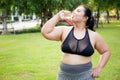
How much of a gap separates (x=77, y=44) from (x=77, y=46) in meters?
0.03

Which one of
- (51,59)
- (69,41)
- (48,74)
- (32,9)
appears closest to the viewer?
(69,41)

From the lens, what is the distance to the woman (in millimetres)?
4379

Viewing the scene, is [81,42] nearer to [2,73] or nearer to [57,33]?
[57,33]

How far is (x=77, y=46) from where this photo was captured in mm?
4359

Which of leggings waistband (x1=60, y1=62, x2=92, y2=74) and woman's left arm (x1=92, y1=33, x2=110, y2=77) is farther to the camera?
woman's left arm (x1=92, y1=33, x2=110, y2=77)

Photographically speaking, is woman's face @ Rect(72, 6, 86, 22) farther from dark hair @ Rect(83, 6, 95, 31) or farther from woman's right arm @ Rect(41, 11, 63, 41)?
woman's right arm @ Rect(41, 11, 63, 41)

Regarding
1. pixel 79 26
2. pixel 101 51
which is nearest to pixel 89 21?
pixel 79 26

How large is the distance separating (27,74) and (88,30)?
6.66m

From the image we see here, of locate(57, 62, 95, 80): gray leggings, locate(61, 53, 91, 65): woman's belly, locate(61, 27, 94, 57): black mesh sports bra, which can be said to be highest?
locate(61, 27, 94, 57): black mesh sports bra

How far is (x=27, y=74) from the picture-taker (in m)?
10.9

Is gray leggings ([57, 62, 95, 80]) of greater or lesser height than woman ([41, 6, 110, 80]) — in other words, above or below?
below

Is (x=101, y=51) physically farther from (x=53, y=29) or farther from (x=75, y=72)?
(x=53, y=29)

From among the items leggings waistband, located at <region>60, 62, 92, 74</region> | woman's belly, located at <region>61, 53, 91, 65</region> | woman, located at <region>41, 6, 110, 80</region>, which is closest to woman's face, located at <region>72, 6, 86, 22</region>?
woman, located at <region>41, 6, 110, 80</region>

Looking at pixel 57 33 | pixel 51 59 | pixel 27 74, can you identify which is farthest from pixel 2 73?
pixel 57 33
